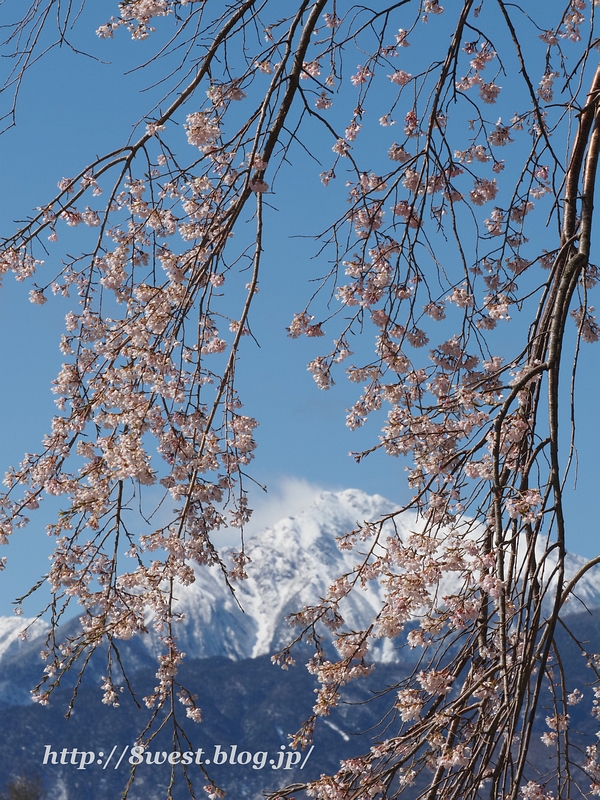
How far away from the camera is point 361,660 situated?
3.43 m

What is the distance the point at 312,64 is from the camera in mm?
4371

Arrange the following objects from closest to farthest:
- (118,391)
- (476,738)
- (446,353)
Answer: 1. (476,738)
2. (118,391)
3. (446,353)

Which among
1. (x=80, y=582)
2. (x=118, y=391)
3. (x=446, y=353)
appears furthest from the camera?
(x=446, y=353)

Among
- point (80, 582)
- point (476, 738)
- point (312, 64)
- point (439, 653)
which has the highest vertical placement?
point (312, 64)

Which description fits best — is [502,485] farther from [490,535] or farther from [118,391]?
[118,391]

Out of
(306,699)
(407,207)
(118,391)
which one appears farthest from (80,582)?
(306,699)

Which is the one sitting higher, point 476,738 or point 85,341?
point 85,341

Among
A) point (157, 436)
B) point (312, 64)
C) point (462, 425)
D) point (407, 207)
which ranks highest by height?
point (312, 64)

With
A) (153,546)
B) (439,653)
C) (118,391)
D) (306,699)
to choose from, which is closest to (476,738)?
(439,653)

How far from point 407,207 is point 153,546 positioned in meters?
2.02

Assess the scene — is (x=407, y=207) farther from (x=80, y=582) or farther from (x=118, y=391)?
(x=80, y=582)

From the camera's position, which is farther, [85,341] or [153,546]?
[85,341]

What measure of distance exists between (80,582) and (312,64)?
2.76 meters

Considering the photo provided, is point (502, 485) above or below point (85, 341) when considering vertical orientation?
below
